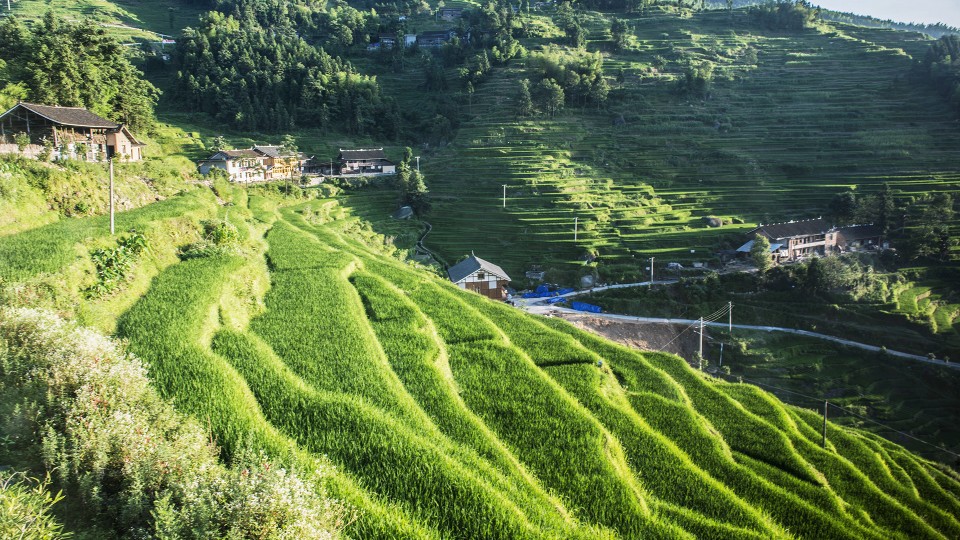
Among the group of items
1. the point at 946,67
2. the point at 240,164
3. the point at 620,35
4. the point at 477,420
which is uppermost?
the point at 620,35

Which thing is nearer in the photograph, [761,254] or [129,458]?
[129,458]

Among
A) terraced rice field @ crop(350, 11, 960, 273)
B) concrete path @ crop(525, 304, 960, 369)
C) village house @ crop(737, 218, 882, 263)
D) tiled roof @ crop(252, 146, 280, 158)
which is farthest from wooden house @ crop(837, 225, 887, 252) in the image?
tiled roof @ crop(252, 146, 280, 158)

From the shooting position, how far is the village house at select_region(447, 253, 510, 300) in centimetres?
3200

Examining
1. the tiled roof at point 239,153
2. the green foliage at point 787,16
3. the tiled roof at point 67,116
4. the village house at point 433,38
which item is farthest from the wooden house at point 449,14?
the tiled roof at point 67,116

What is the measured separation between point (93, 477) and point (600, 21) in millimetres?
87263

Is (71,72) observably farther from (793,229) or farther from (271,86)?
(793,229)

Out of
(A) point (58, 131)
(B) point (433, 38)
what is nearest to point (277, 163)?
(A) point (58, 131)

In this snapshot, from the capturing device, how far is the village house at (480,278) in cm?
3200

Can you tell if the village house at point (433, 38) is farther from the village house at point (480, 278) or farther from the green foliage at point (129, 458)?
the green foliage at point (129, 458)

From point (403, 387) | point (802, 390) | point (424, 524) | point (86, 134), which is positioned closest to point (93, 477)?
point (424, 524)

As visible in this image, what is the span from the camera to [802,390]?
27.7 metres

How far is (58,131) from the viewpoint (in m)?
21.0

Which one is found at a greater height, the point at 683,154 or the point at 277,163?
the point at 683,154

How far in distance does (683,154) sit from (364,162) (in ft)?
103
